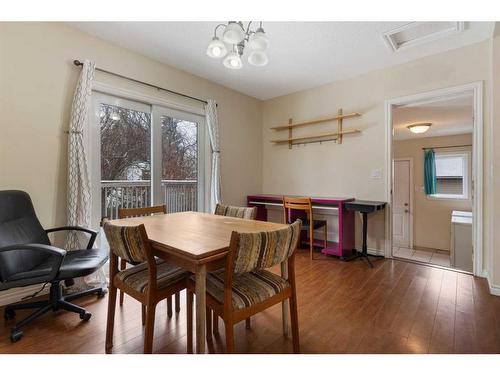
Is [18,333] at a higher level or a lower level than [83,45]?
lower

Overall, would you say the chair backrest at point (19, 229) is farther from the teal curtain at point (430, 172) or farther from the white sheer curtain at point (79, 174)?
the teal curtain at point (430, 172)

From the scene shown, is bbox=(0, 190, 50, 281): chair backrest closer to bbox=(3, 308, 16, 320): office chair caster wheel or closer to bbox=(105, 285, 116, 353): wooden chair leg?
bbox=(3, 308, 16, 320): office chair caster wheel

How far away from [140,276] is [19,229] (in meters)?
1.20

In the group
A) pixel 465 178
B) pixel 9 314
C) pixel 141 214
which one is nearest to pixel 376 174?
pixel 141 214

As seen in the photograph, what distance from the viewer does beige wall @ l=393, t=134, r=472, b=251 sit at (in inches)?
210

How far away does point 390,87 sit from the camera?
3156mm

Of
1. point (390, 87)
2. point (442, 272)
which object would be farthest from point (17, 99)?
point (442, 272)

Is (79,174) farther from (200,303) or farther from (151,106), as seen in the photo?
(200,303)

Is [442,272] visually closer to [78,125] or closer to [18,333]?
[18,333]

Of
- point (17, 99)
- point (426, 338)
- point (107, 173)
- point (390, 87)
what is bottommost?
point (426, 338)

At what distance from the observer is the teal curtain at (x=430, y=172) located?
5484mm

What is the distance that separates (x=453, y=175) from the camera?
18.1ft

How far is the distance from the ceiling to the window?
553 millimetres

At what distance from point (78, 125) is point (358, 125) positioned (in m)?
3.32
